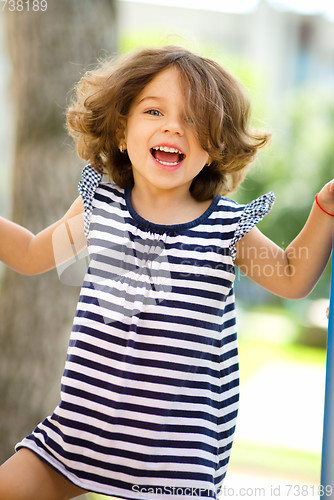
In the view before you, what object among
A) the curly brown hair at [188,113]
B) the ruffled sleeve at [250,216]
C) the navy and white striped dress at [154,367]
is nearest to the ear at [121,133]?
the curly brown hair at [188,113]

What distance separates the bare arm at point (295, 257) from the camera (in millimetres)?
1347

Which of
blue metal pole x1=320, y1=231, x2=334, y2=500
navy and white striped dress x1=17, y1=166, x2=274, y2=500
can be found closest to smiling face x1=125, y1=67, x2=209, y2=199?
navy and white striped dress x1=17, y1=166, x2=274, y2=500

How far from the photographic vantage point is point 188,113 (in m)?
1.40

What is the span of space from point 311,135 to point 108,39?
18.5ft

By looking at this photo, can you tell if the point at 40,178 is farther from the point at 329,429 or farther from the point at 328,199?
the point at 329,429

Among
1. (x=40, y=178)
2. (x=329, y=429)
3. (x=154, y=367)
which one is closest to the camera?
(x=329, y=429)

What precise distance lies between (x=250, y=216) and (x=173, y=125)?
266mm

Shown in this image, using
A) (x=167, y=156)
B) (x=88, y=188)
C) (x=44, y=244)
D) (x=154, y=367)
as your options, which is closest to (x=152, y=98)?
(x=167, y=156)

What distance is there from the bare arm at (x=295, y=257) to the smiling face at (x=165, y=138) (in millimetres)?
213

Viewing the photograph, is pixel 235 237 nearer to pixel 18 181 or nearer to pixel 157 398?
pixel 157 398

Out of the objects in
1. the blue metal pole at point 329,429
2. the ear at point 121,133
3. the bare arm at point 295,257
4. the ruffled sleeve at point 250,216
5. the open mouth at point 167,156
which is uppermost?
the ear at point 121,133

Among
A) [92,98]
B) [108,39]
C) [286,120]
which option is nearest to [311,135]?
[286,120]

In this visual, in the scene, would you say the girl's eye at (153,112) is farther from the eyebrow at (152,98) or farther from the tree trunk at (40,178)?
the tree trunk at (40,178)

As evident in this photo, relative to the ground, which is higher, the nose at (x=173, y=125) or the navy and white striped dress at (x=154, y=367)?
the nose at (x=173, y=125)
